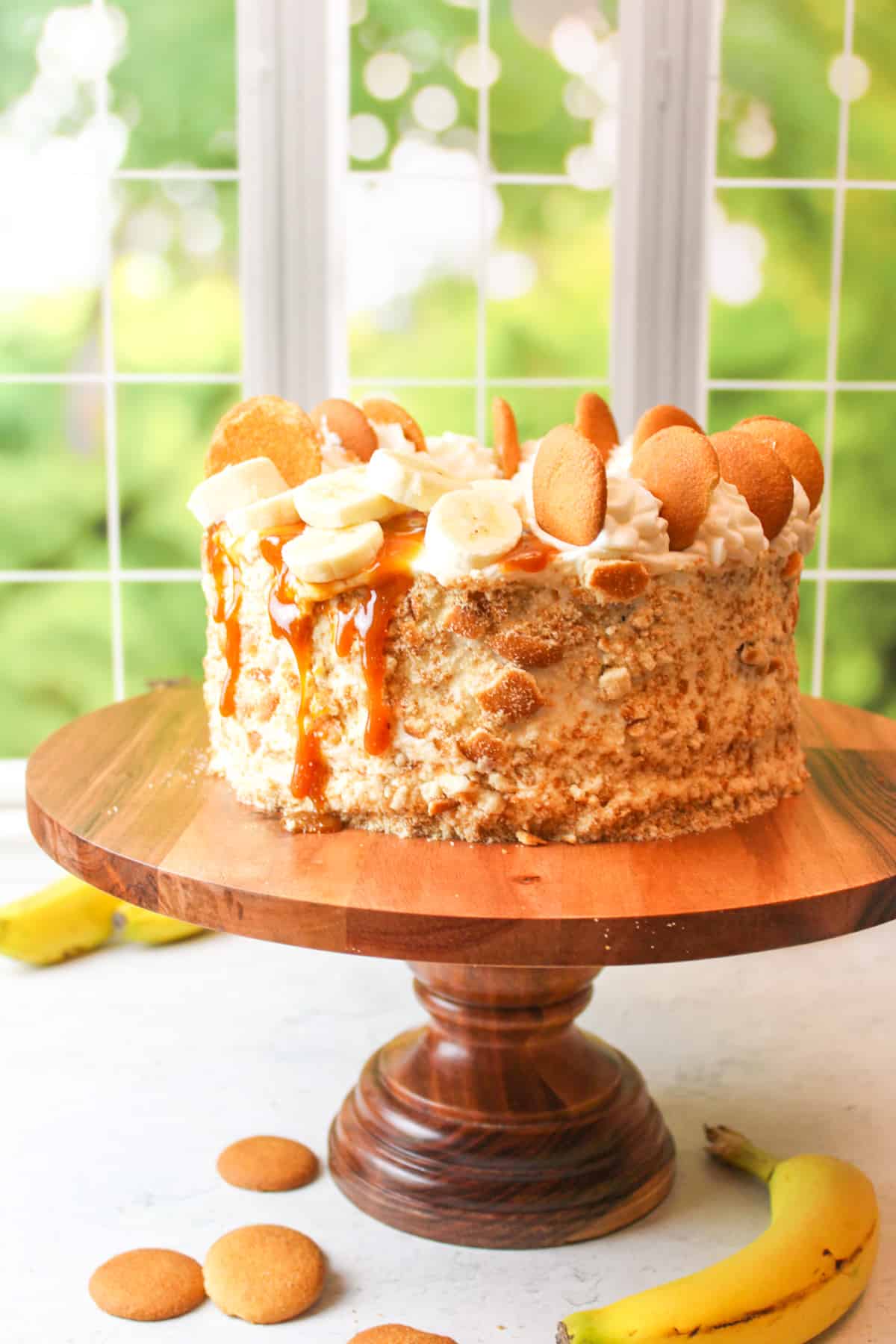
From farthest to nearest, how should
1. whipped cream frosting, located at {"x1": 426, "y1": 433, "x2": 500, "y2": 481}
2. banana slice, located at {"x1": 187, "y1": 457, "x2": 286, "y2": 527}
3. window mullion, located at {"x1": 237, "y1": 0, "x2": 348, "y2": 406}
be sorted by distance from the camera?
window mullion, located at {"x1": 237, "y1": 0, "x2": 348, "y2": 406}
whipped cream frosting, located at {"x1": 426, "y1": 433, "x2": 500, "y2": 481}
banana slice, located at {"x1": 187, "y1": 457, "x2": 286, "y2": 527}

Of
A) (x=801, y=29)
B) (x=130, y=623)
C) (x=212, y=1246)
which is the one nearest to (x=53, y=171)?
(x=130, y=623)

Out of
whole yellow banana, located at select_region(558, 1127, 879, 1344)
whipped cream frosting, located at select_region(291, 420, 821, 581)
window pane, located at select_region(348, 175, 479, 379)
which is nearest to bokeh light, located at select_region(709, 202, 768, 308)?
window pane, located at select_region(348, 175, 479, 379)

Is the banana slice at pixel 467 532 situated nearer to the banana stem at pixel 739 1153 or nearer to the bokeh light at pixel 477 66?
the banana stem at pixel 739 1153

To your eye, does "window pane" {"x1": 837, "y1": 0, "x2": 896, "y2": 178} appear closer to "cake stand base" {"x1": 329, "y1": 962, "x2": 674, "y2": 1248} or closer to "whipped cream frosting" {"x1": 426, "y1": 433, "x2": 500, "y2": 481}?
"whipped cream frosting" {"x1": 426, "y1": 433, "x2": 500, "y2": 481}

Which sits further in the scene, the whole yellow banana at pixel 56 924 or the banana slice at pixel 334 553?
the whole yellow banana at pixel 56 924

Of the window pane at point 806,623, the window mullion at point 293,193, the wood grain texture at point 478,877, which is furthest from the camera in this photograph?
the window pane at point 806,623

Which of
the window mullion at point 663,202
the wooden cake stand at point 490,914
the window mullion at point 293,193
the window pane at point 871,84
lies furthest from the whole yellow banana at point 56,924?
the window pane at point 871,84

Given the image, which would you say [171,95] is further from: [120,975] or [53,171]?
[120,975]
